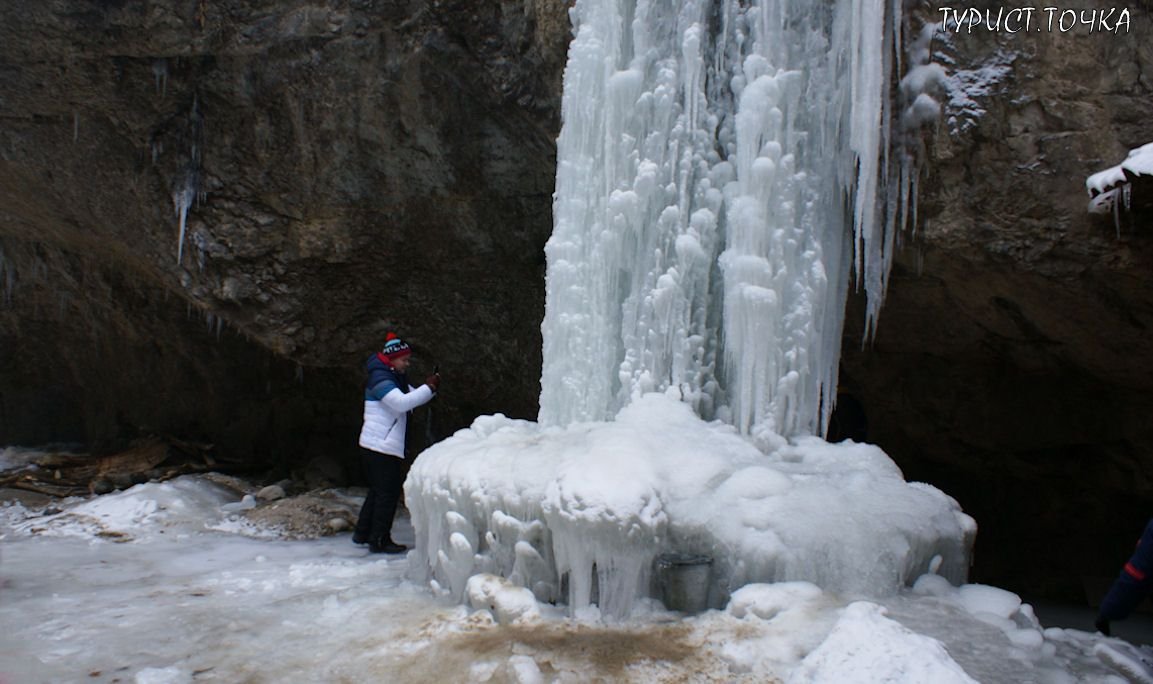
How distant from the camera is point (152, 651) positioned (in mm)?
3205

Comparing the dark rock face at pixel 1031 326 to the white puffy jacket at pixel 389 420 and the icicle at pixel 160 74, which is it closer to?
the white puffy jacket at pixel 389 420

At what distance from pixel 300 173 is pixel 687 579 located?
17.5 feet

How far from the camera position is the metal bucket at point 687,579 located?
3.12 metres

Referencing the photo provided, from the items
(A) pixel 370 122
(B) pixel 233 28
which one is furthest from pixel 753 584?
(B) pixel 233 28

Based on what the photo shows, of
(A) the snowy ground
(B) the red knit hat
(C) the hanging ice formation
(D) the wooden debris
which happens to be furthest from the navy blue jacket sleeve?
(D) the wooden debris

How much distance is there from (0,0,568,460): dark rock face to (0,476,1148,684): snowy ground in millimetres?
3633

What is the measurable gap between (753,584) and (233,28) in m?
5.70

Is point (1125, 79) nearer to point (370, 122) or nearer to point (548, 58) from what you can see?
point (548, 58)

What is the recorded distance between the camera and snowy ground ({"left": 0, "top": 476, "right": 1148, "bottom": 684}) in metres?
2.55

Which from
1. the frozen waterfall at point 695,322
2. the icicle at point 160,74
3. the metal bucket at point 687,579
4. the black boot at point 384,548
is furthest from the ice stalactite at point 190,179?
the metal bucket at point 687,579

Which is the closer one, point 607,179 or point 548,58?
point 607,179

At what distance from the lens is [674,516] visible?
3.24 metres

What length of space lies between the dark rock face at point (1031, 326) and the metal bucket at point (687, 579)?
9.04 feet

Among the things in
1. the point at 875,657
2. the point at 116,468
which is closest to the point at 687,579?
the point at 875,657
